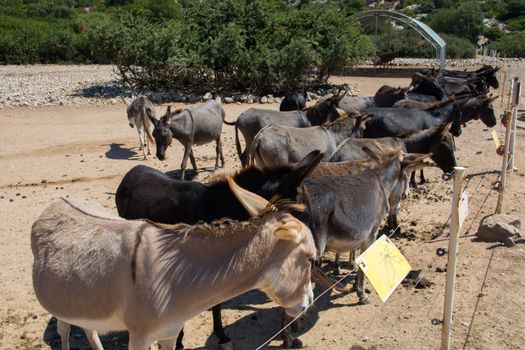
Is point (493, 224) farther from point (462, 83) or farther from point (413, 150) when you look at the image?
point (462, 83)

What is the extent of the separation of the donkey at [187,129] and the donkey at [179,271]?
7693 mm

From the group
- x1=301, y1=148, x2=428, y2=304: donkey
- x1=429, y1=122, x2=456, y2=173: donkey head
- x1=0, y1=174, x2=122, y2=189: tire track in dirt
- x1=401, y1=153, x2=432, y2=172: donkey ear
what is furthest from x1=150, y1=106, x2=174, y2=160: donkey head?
x1=301, y1=148, x2=428, y2=304: donkey

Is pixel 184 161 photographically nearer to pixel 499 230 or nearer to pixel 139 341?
pixel 499 230

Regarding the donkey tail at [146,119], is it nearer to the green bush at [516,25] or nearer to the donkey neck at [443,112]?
the donkey neck at [443,112]

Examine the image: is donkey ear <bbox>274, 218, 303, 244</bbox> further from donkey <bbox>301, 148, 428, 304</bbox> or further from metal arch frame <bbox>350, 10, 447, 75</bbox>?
metal arch frame <bbox>350, 10, 447, 75</bbox>

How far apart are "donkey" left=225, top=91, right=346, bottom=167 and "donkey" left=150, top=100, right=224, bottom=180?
1200 millimetres

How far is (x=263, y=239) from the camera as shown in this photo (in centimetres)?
338

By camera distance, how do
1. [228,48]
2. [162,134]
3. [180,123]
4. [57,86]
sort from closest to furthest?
[162,134]
[180,123]
[228,48]
[57,86]

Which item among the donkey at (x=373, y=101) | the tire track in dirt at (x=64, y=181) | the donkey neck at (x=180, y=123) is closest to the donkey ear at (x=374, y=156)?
the donkey neck at (x=180, y=123)

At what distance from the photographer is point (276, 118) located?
431 inches

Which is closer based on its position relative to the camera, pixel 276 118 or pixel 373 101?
pixel 276 118

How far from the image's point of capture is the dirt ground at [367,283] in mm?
5418

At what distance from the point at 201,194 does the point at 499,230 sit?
15.4 ft

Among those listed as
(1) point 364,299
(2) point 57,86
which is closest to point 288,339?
(1) point 364,299
